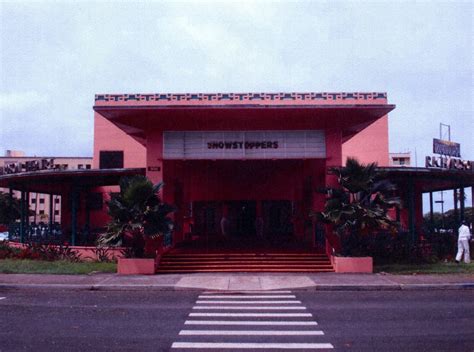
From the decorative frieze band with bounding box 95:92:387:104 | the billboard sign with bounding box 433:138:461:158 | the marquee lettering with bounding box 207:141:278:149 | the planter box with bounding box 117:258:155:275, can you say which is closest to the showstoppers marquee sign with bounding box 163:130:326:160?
the marquee lettering with bounding box 207:141:278:149

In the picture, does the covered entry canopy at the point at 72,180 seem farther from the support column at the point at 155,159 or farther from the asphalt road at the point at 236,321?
the asphalt road at the point at 236,321

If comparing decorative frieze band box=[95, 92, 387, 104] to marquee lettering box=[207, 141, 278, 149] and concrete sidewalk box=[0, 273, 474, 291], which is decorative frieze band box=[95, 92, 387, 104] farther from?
concrete sidewalk box=[0, 273, 474, 291]

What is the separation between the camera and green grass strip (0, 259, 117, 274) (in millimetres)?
18234

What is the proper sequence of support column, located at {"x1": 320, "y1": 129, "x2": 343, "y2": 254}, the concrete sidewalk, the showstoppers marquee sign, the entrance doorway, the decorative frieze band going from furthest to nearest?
the entrance doorway, the showstoppers marquee sign, support column, located at {"x1": 320, "y1": 129, "x2": 343, "y2": 254}, the decorative frieze band, the concrete sidewalk

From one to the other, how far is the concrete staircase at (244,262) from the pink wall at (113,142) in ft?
56.6

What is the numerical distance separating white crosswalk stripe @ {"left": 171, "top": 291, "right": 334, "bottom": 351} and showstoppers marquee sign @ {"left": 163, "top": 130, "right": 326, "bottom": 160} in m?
7.07

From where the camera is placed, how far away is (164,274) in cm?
1791

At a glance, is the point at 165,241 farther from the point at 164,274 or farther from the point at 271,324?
the point at 271,324

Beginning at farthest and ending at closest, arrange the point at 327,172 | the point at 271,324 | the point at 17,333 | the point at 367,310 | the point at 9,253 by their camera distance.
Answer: the point at 9,253 < the point at 327,172 < the point at 367,310 < the point at 271,324 < the point at 17,333

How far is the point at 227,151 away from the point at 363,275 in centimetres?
653

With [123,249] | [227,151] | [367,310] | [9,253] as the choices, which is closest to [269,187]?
[227,151]

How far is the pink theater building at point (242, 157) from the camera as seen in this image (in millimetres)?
18578

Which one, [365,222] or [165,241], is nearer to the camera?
[365,222]

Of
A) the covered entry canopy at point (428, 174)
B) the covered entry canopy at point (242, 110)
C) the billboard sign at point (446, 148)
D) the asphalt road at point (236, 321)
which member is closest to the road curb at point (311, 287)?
the asphalt road at point (236, 321)
